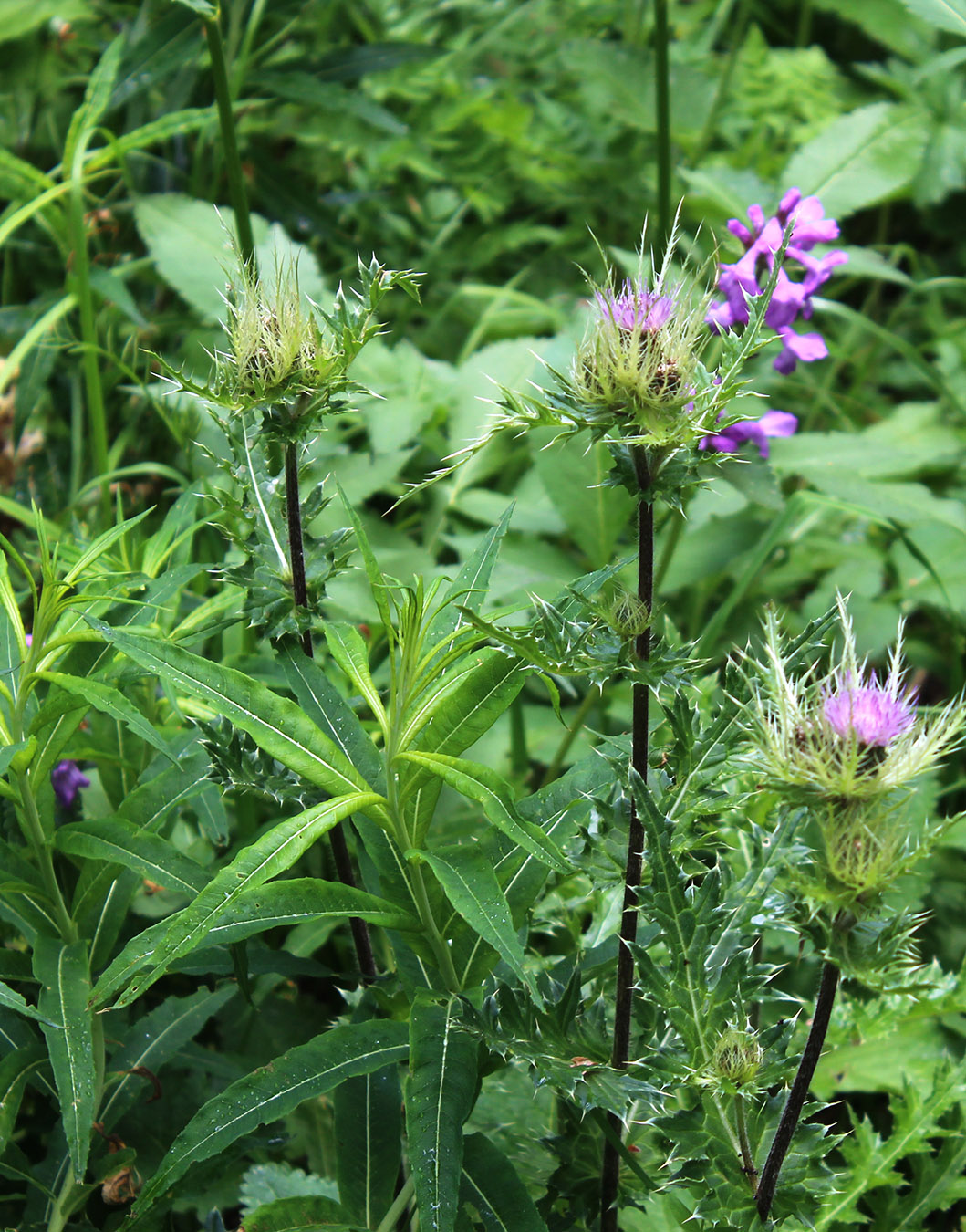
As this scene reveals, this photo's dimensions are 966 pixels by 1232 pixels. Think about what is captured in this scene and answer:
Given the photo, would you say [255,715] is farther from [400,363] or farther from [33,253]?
[33,253]

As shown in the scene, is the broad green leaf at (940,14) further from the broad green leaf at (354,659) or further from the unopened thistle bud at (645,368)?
the broad green leaf at (354,659)

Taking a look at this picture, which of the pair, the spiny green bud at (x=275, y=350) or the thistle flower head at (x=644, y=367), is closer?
the thistle flower head at (x=644, y=367)

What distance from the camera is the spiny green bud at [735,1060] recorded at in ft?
3.23

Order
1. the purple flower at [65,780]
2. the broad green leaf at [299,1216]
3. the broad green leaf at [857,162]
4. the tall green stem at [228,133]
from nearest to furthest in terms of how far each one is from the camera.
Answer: the broad green leaf at [299,1216] → the tall green stem at [228,133] → the purple flower at [65,780] → the broad green leaf at [857,162]

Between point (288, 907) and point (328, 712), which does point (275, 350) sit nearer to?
point (328, 712)

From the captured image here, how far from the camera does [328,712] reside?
1.18m

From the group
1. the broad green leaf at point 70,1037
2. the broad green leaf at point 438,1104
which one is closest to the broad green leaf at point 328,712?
the broad green leaf at point 438,1104

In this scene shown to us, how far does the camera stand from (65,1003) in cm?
111

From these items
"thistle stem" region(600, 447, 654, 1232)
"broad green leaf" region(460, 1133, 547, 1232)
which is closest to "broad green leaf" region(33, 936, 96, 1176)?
"broad green leaf" region(460, 1133, 547, 1232)

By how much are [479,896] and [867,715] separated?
0.36 m

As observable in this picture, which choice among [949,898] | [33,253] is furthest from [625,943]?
[33,253]

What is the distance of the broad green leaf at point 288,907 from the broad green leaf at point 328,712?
16cm

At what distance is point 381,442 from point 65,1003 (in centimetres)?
138

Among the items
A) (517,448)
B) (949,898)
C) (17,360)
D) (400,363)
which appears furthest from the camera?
(517,448)
